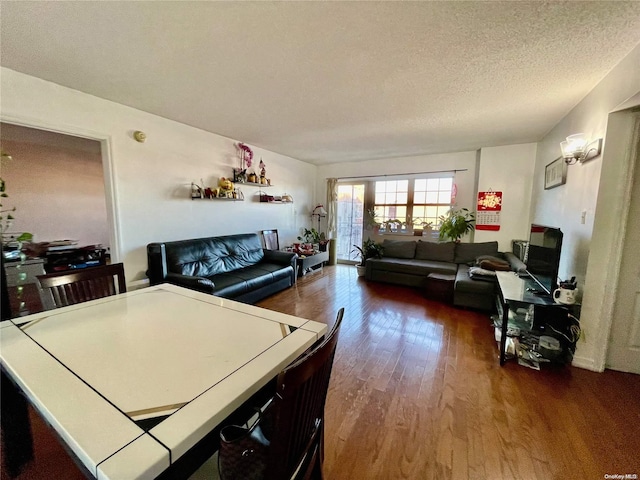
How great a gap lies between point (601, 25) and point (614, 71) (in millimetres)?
714

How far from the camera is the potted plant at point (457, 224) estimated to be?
178 inches

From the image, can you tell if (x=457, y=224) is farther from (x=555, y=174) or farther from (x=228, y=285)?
(x=228, y=285)

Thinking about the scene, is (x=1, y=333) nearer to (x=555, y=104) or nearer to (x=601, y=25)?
(x=601, y=25)

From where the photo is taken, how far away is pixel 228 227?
417 cm

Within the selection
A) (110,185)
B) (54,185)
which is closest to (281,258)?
(110,185)

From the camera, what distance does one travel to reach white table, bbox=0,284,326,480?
0.58 meters

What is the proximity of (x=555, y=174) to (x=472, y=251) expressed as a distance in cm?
171

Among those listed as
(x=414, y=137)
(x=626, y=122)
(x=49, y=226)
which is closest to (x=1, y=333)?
(x=626, y=122)

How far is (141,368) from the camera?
836 millimetres

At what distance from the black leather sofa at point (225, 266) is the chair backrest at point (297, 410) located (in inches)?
86.5

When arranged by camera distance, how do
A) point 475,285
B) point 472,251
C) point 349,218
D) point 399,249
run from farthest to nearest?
point 349,218
point 399,249
point 472,251
point 475,285

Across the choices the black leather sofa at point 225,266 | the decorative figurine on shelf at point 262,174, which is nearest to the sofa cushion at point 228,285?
the black leather sofa at point 225,266

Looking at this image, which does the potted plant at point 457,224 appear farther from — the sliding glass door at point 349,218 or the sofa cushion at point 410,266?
the sliding glass door at point 349,218

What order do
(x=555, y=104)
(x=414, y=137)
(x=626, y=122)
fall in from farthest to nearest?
1. (x=414, y=137)
2. (x=555, y=104)
3. (x=626, y=122)
